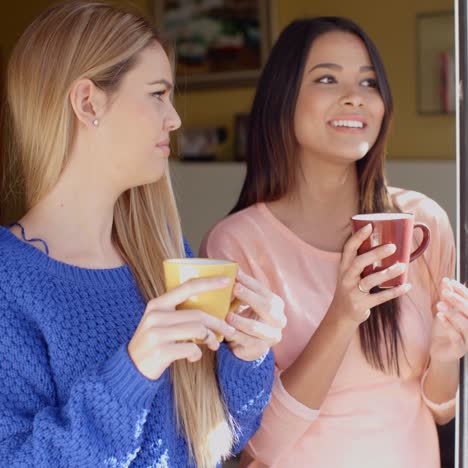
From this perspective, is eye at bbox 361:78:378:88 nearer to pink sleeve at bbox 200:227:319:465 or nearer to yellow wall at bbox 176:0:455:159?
pink sleeve at bbox 200:227:319:465

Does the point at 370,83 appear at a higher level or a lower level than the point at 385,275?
higher

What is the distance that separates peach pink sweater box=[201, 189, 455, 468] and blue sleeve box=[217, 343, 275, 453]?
0.61 feet

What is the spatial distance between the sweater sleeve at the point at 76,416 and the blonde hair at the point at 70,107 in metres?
0.19

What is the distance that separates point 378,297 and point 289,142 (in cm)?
50

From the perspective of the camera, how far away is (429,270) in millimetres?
1498

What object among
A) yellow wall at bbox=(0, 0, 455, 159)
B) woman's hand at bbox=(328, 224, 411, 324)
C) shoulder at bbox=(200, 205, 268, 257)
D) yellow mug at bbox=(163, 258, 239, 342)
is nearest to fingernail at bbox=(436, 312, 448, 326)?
woman's hand at bbox=(328, 224, 411, 324)

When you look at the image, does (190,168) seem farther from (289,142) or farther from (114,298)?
(114,298)

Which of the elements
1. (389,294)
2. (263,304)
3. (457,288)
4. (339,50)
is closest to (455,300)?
(457,288)

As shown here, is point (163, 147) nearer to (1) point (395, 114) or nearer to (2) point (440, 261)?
(2) point (440, 261)

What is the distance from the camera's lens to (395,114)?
3957mm

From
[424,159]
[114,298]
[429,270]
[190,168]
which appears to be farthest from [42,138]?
[190,168]

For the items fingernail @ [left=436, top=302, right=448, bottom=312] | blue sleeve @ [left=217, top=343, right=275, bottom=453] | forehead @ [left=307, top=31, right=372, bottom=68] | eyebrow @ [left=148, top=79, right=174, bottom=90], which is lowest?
blue sleeve @ [left=217, top=343, right=275, bottom=453]

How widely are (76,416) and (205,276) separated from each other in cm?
23

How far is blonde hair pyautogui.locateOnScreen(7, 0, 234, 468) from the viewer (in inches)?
42.3
